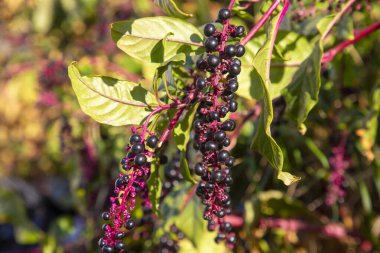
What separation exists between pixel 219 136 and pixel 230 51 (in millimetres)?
138

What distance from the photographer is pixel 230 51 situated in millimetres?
813

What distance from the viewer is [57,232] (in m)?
2.23

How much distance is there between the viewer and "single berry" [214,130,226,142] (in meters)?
0.83

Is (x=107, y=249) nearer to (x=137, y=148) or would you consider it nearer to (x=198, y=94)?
(x=137, y=148)

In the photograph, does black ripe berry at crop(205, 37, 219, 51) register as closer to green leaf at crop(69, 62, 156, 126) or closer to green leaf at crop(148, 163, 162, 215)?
green leaf at crop(69, 62, 156, 126)

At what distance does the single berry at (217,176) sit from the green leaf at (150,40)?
0.83 ft

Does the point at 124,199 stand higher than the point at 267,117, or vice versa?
the point at 267,117

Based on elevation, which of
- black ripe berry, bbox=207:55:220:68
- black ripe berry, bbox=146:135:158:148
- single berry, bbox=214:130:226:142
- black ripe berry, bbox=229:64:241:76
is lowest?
black ripe berry, bbox=146:135:158:148

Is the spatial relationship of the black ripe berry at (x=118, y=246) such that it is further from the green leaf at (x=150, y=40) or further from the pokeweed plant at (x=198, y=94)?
the green leaf at (x=150, y=40)

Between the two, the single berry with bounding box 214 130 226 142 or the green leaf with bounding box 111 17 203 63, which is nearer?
the single berry with bounding box 214 130 226 142

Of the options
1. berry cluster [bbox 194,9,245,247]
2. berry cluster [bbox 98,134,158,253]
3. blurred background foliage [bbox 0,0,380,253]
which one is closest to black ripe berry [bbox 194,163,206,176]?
berry cluster [bbox 194,9,245,247]

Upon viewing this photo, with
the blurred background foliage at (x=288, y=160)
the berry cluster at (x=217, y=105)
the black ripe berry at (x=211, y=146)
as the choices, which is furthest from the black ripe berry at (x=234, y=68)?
the blurred background foliage at (x=288, y=160)

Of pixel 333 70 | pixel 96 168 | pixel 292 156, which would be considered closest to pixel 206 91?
pixel 333 70

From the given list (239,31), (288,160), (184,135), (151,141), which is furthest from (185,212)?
(239,31)
